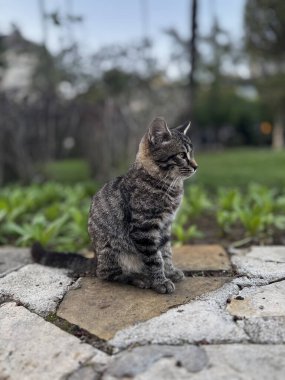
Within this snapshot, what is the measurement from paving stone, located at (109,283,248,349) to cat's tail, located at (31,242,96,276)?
2.62ft

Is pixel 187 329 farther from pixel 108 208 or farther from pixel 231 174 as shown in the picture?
pixel 231 174

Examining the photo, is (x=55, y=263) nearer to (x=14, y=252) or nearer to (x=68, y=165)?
(x=14, y=252)

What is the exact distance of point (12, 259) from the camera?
2.87 meters

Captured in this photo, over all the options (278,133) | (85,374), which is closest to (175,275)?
(85,374)

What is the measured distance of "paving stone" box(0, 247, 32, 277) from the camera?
2.63 meters

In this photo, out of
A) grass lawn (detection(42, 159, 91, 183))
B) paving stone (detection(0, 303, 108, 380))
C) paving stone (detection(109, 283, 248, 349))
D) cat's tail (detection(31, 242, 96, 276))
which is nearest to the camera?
paving stone (detection(0, 303, 108, 380))

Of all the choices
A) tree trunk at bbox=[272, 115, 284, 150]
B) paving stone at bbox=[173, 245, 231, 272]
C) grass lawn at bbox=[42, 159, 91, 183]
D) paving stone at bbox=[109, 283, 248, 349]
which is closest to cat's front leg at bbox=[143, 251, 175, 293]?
paving stone at bbox=[109, 283, 248, 349]

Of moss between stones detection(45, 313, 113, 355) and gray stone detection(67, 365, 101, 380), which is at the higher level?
gray stone detection(67, 365, 101, 380)

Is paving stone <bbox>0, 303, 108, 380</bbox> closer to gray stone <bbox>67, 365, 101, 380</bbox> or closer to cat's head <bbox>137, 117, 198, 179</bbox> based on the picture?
gray stone <bbox>67, 365, 101, 380</bbox>

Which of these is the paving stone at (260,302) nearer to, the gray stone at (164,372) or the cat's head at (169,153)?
the gray stone at (164,372)

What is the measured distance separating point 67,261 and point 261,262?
123 centimetres

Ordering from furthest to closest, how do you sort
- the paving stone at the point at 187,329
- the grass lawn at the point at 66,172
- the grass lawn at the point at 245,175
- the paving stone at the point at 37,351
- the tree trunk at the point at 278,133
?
the tree trunk at the point at 278,133 → the grass lawn at the point at 66,172 → the grass lawn at the point at 245,175 → the paving stone at the point at 187,329 → the paving stone at the point at 37,351

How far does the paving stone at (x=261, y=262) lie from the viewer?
2266mm

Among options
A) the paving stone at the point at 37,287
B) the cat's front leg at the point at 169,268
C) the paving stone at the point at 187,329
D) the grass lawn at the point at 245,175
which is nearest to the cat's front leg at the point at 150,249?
the cat's front leg at the point at 169,268
